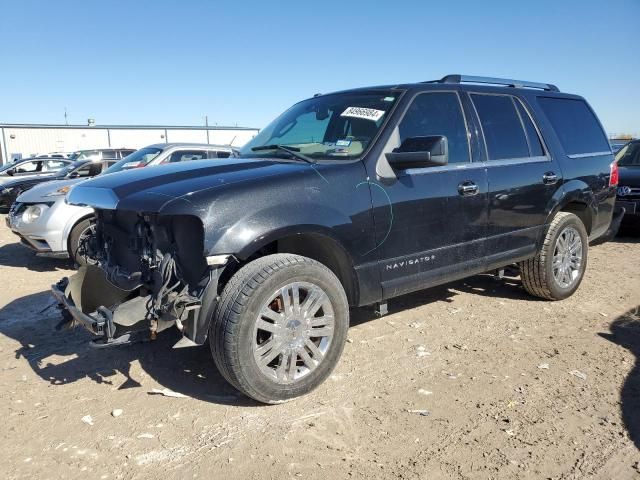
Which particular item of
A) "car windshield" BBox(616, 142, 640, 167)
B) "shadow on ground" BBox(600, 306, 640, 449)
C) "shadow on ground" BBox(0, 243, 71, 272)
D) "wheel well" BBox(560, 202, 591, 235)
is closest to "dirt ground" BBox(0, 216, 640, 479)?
"shadow on ground" BBox(600, 306, 640, 449)

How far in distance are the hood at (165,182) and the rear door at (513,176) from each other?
1812 millimetres

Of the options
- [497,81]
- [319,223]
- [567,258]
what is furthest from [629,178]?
[319,223]

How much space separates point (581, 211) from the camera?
17.6ft

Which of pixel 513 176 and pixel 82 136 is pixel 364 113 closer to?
pixel 513 176

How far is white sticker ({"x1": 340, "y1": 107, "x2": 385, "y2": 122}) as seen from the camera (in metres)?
3.74

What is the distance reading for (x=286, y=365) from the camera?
123 inches

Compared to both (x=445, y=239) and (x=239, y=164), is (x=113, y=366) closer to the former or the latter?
(x=239, y=164)

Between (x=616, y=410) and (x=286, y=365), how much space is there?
1.99 m

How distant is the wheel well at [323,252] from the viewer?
3.33 meters

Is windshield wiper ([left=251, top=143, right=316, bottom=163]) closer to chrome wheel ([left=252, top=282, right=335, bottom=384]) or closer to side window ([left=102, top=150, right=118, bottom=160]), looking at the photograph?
chrome wheel ([left=252, top=282, right=335, bottom=384])

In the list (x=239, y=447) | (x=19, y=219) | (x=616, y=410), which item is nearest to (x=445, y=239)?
(x=616, y=410)

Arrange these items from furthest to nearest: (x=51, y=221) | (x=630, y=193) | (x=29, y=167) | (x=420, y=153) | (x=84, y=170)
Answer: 1. (x=29, y=167)
2. (x=84, y=170)
3. (x=630, y=193)
4. (x=51, y=221)
5. (x=420, y=153)

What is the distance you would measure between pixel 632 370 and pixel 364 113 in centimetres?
263

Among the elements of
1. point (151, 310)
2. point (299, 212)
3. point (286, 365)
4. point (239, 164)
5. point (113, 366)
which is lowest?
point (113, 366)
